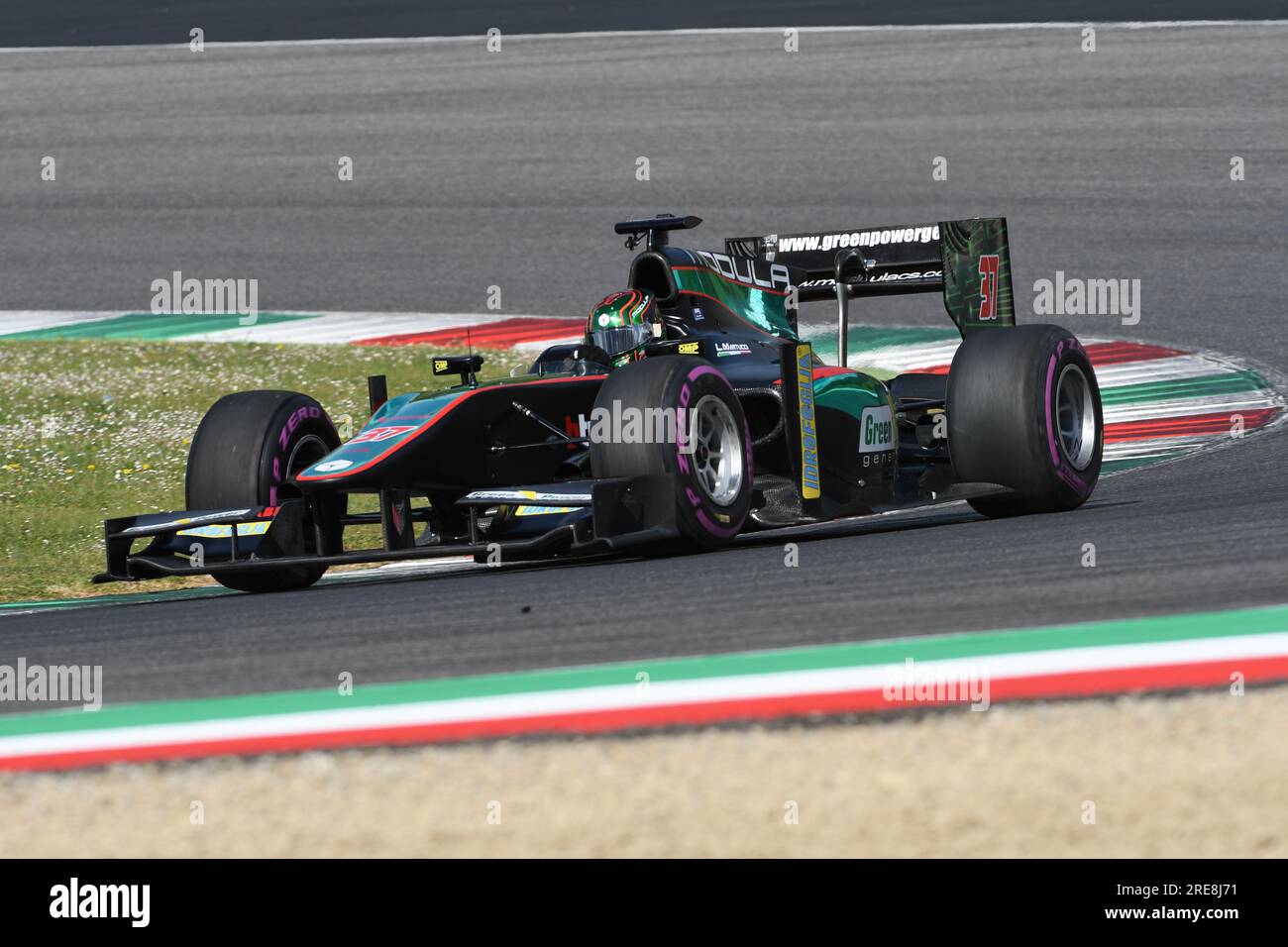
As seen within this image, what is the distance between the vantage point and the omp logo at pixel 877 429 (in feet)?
27.9

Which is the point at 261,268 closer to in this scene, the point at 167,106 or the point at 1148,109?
the point at 167,106

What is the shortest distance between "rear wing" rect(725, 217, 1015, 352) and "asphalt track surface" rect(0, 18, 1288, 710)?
1032 mm

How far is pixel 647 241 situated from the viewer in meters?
8.71

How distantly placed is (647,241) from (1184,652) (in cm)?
438

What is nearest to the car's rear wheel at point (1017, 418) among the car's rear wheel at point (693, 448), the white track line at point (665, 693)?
the car's rear wheel at point (693, 448)

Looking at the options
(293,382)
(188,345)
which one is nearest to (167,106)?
(188,345)

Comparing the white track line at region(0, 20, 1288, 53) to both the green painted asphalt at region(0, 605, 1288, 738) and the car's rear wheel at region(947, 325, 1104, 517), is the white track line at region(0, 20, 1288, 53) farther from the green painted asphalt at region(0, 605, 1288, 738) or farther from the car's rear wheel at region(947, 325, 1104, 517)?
the green painted asphalt at region(0, 605, 1288, 738)

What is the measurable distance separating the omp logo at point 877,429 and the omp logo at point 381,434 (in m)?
2.06

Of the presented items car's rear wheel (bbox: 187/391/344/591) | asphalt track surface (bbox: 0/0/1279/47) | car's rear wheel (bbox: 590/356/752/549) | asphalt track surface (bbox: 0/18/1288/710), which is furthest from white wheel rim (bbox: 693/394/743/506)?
asphalt track surface (bbox: 0/0/1279/47)

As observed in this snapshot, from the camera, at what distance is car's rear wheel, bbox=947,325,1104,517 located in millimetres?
8211

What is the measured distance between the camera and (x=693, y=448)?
7238mm

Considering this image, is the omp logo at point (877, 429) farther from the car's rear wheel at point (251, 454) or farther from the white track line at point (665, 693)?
the white track line at point (665, 693)

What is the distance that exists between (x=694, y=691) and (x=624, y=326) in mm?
3760

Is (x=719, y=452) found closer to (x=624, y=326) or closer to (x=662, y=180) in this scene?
(x=624, y=326)
